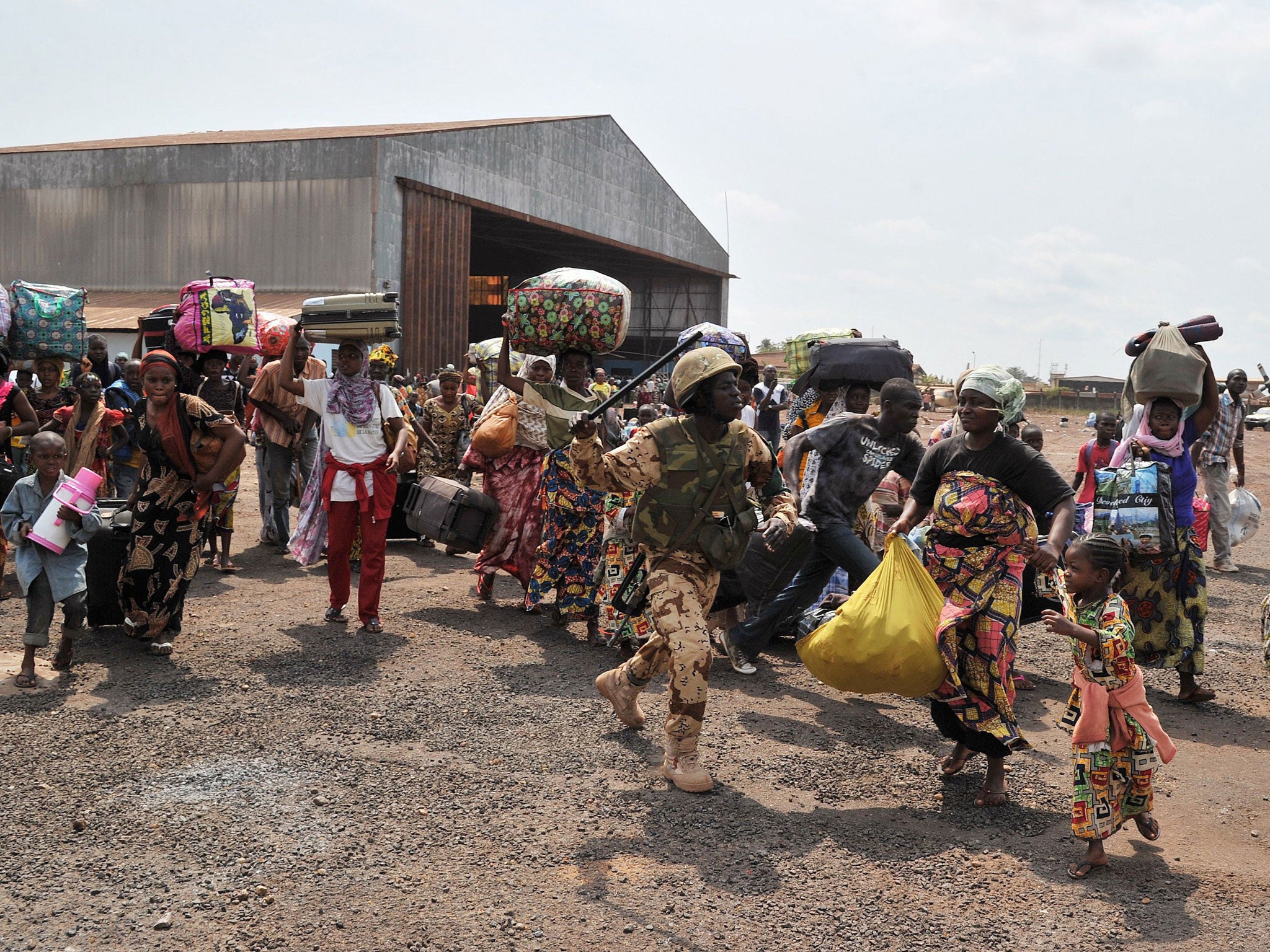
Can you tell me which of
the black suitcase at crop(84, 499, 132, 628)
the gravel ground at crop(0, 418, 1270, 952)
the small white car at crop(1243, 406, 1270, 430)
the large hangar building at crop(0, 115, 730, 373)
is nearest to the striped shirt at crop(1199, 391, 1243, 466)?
the gravel ground at crop(0, 418, 1270, 952)

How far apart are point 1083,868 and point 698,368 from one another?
2.43 m

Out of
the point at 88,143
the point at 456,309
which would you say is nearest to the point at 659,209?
the point at 456,309

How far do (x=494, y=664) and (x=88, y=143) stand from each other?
32904 mm

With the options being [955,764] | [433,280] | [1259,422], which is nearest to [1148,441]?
[955,764]

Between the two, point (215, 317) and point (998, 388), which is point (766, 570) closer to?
point (998, 388)

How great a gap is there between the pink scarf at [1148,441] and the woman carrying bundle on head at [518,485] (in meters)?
3.79

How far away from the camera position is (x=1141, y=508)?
6.21 meters

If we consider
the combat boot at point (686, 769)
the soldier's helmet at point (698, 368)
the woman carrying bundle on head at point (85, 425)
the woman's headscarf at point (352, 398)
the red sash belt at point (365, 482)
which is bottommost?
the combat boot at point (686, 769)

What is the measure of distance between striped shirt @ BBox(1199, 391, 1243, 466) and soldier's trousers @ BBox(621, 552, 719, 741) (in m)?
7.93

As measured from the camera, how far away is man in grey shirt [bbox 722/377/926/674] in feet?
20.5

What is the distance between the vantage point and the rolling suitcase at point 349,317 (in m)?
6.94

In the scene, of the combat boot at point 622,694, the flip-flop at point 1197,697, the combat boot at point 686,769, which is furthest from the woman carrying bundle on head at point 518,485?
the flip-flop at point 1197,697

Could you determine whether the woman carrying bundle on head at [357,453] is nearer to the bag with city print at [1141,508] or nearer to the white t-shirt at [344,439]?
the white t-shirt at [344,439]

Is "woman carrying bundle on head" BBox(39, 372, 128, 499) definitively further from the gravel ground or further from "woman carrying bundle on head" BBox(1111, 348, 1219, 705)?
"woman carrying bundle on head" BBox(1111, 348, 1219, 705)
